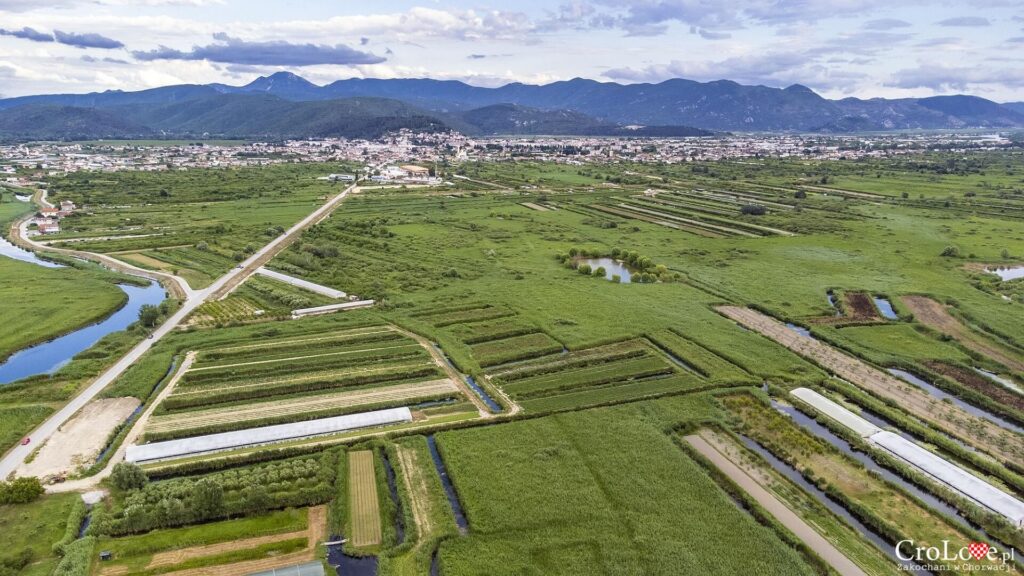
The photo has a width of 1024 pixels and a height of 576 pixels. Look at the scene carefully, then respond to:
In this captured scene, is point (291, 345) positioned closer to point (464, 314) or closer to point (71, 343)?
point (464, 314)

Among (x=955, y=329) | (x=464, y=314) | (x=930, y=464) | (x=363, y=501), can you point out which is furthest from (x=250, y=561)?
(x=955, y=329)

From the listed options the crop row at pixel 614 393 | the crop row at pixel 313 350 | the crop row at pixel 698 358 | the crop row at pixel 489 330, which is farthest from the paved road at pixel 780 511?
the crop row at pixel 313 350

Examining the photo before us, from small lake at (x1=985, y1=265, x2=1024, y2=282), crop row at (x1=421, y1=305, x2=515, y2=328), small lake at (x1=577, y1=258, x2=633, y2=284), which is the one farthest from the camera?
small lake at (x1=577, y1=258, x2=633, y2=284)

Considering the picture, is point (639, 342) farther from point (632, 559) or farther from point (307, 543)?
point (307, 543)

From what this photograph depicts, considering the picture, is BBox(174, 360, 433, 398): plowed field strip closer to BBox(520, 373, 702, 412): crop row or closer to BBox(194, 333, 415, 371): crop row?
BBox(194, 333, 415, 371): crop row

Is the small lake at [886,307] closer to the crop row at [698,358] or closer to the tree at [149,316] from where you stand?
the crop row at [698,358]

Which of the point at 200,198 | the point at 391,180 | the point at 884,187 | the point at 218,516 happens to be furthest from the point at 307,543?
the point at 884,187

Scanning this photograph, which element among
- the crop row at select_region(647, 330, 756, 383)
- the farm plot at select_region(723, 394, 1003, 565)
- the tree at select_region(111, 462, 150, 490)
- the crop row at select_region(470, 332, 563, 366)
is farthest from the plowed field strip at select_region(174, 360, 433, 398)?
the farm plot at select_region(723, 394, 1003, 565)
